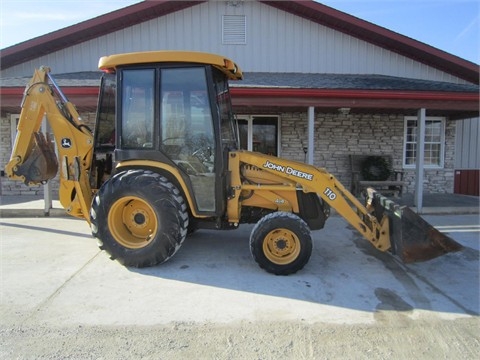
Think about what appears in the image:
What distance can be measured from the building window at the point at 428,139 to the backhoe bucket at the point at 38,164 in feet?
30.9

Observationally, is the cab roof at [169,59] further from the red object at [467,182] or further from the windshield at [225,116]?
the red object at [467,182]

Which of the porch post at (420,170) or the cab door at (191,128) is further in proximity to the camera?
the porch post at (420,170)

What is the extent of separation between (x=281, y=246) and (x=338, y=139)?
6.93 metres

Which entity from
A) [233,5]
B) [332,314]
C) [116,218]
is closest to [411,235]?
[332,314]

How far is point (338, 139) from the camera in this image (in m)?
10.3

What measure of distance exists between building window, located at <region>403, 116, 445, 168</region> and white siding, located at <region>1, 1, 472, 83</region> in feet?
7.81

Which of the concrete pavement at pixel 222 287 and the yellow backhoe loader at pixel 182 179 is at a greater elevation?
the yellow backhoe loader at pixel 182 179

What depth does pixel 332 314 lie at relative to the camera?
10.4 ft

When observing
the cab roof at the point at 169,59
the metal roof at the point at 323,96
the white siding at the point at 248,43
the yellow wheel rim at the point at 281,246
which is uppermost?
→ the white siding at the point at 248,43

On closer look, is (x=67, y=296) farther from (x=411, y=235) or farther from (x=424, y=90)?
(x=424, y=90)

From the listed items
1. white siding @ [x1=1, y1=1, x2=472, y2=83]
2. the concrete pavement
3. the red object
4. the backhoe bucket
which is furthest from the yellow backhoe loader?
the red object

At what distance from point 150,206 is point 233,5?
822 cm

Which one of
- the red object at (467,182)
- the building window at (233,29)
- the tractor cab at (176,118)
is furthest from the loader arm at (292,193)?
the red object at (467,182)

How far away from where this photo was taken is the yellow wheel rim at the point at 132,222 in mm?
4234
